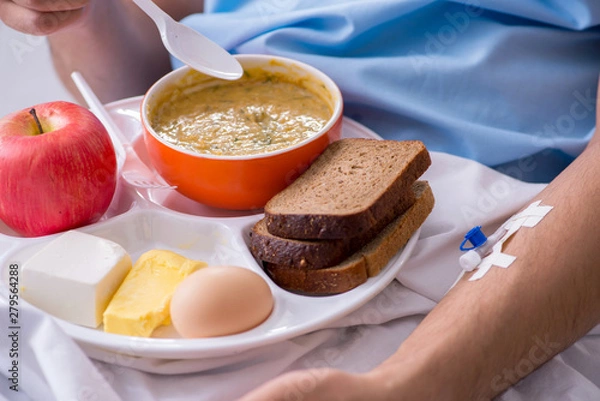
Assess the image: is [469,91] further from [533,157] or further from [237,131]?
[237,131]

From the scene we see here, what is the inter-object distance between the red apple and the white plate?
0.04 metres

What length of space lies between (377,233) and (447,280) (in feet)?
0.42

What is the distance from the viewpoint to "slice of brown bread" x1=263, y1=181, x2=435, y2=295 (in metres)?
0.94

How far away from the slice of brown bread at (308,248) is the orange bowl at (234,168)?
10cm

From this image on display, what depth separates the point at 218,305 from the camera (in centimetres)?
87

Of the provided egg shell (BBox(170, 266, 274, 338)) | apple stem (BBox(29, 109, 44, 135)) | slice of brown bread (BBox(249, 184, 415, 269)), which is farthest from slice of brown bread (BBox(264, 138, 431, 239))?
apple stem (BBox(29, 109, 44, 135))

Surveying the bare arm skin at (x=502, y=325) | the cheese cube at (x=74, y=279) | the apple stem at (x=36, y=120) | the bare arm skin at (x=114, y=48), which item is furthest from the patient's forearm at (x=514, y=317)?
the bare arm skin at (x=114, y=48)

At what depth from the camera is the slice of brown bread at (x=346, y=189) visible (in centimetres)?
95

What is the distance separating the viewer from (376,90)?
124 centimetres

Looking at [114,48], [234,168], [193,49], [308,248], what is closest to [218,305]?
[308,248]

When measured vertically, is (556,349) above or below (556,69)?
below

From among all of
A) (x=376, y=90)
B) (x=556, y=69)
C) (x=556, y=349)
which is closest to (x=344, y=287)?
(x=556, y=349)

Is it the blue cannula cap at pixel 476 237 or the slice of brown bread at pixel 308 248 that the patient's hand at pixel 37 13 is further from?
the blue cannula cap at pixel 476 237

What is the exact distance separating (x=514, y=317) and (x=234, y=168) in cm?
45
